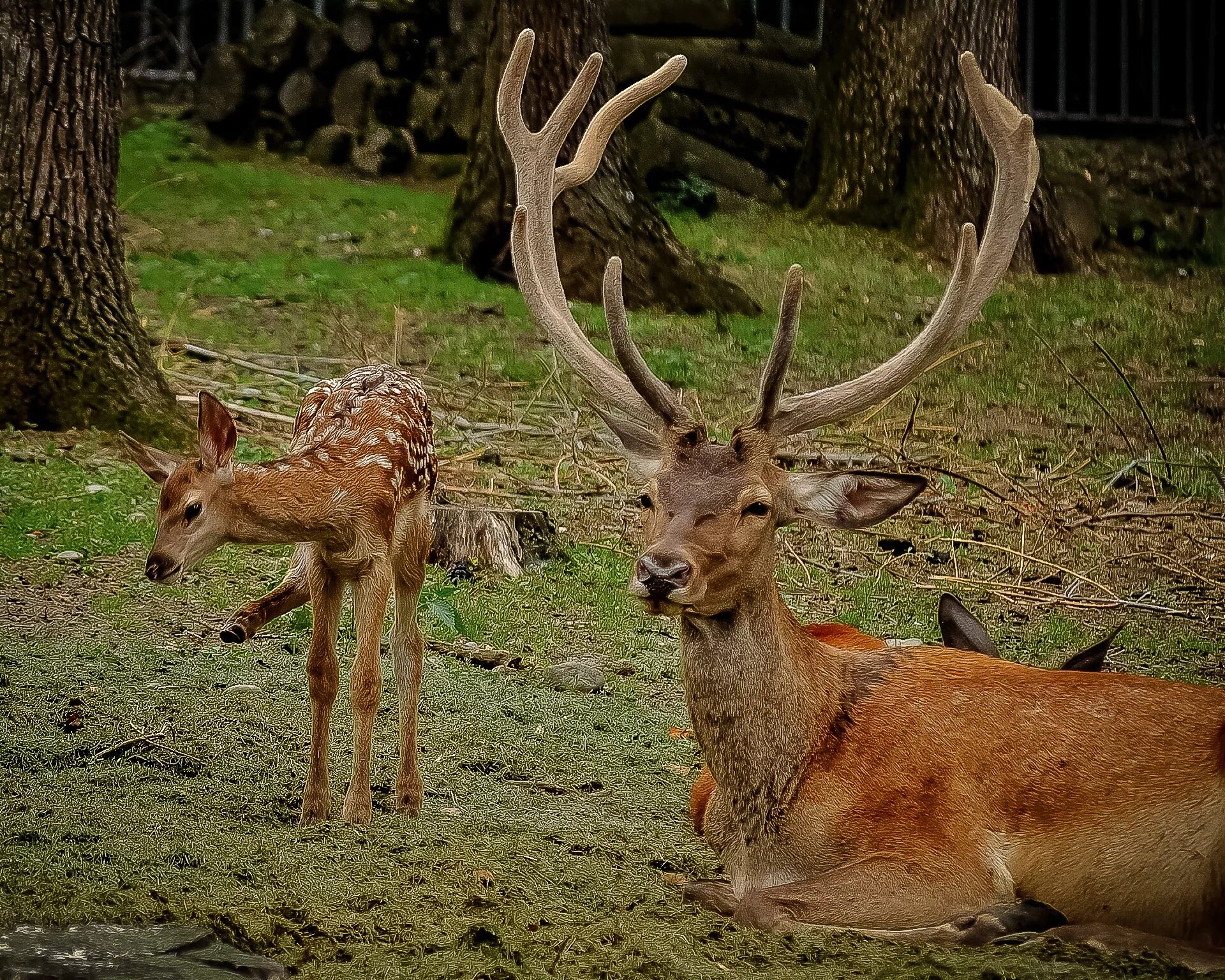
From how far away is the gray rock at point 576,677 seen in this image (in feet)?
21.9

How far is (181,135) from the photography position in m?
16.3

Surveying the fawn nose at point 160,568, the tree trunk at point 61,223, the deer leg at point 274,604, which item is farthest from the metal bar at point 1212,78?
the fawn nose at point 160,568

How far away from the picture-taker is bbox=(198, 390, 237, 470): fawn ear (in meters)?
4.78

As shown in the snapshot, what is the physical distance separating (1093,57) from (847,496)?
17.7m

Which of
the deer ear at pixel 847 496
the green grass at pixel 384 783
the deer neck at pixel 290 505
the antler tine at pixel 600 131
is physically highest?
the antler tine at pixel 600 131

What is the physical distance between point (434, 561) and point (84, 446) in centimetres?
216

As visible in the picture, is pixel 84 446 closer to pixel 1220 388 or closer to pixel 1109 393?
pixel 1109 393

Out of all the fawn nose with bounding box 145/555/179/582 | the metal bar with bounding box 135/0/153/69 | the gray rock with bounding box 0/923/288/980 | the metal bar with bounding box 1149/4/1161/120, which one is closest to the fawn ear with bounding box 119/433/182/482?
the fawn nose with bounding box 145/555/179/582

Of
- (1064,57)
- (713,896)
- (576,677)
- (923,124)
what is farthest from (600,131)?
(1064,57)

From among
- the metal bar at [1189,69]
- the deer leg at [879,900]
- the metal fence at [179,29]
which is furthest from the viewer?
the metal bar at [1189,69]

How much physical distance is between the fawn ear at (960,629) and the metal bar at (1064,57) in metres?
15.6

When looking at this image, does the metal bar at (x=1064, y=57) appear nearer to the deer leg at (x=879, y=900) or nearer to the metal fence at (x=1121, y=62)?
the metal fence at (x=1121, y=62)

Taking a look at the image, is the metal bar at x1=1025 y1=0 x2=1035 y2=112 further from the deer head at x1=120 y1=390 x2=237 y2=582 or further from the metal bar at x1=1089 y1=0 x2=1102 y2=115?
the deer head at x1=120 y1=390 x2=237 y2=582

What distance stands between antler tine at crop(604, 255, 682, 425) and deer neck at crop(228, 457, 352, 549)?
98 centimetres
